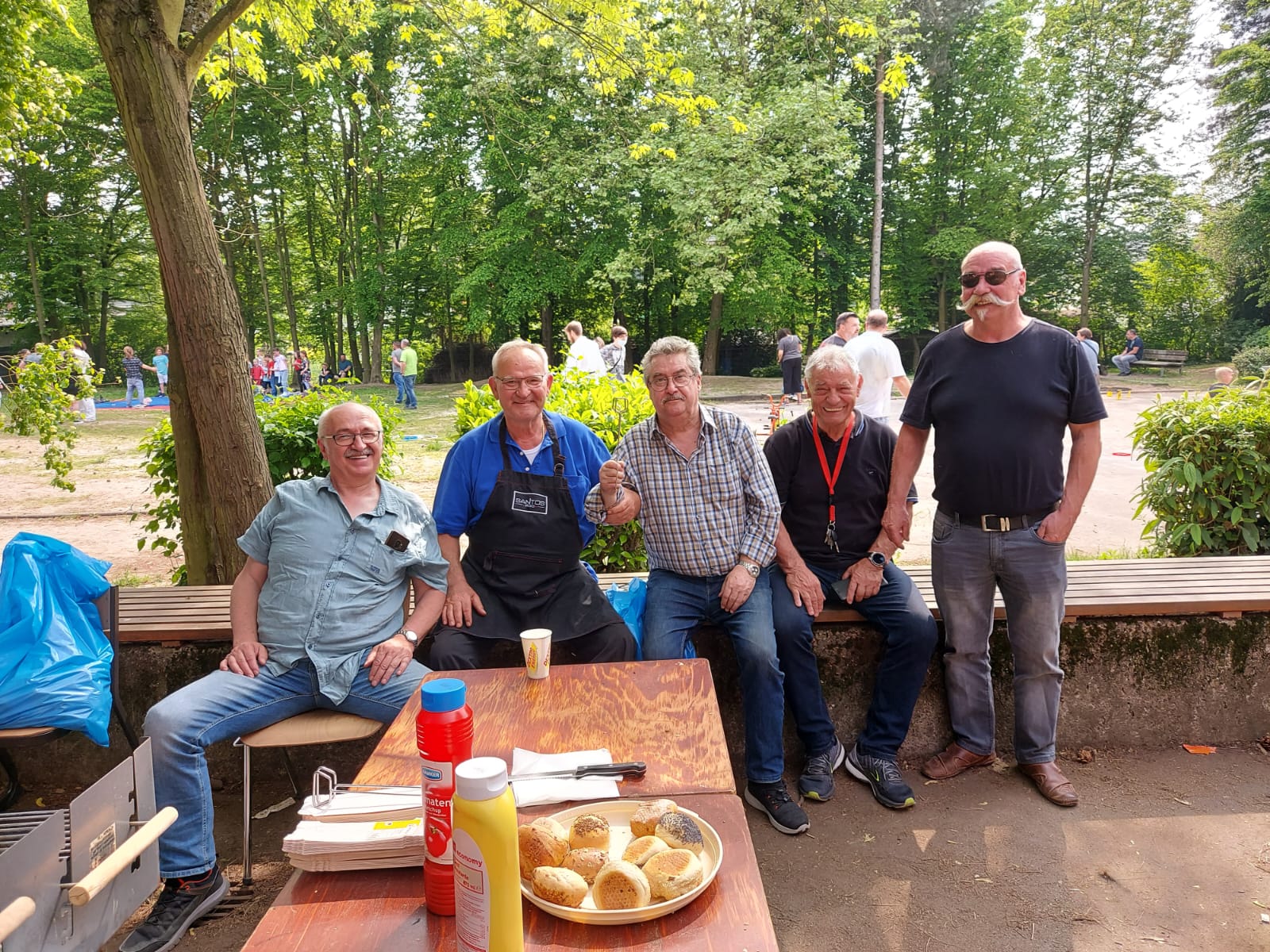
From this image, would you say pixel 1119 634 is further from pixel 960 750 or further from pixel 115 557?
pixel 115 557

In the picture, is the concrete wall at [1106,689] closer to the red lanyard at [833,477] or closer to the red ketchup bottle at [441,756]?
the red lanyard at [833,477]

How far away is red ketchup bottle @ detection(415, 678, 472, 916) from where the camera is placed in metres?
1.35

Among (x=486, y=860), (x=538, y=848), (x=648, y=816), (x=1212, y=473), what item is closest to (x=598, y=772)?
(x=648, y=816)

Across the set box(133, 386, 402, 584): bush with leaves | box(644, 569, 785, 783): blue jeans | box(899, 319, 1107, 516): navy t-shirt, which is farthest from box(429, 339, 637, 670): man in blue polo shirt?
box(133, 386, 402, 584): bush with leaves

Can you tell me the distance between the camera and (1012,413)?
9.98ft

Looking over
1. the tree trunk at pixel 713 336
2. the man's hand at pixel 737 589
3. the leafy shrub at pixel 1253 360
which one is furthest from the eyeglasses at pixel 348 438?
the tree trunk at pixel 713 336

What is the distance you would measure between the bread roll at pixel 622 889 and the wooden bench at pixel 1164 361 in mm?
29946

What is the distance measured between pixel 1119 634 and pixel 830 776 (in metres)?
1.45

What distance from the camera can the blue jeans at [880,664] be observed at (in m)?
3.30

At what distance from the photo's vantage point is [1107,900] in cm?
270

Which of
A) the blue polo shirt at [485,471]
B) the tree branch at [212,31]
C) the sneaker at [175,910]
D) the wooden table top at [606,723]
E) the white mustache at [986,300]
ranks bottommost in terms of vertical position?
the sneaker at [175,910]

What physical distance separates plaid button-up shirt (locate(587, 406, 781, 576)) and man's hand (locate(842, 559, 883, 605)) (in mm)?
366

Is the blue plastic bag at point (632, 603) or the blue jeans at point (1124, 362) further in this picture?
the blue jeans at point (1124, 362)

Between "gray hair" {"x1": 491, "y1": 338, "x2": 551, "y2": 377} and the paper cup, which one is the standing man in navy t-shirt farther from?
the paper cup
